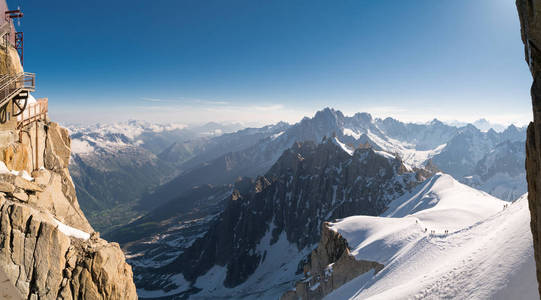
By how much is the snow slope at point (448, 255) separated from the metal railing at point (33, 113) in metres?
41.1

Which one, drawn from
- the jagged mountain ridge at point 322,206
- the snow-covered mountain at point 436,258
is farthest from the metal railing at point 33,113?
the jagged mountain ridge at point 322,206

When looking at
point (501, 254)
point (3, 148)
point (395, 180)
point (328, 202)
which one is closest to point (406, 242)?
point (501, 254)

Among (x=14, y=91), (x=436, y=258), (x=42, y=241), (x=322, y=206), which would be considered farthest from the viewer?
(x=322, y=206)

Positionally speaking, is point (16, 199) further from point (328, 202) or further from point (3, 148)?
point (328, 202)

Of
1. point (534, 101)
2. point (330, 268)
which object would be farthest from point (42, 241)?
point (330, 268)

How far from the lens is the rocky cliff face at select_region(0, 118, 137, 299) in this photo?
1998 centimetres

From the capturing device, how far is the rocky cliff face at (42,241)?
787 inches

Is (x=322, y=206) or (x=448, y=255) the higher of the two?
(x=448, y=255)

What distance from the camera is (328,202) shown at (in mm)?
182375

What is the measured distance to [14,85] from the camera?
983 inches

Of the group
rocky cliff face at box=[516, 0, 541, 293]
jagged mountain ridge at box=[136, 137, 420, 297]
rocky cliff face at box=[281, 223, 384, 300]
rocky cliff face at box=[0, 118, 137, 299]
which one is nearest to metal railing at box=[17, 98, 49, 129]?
rocky cliff face at box=[0, 118, 137, 299]

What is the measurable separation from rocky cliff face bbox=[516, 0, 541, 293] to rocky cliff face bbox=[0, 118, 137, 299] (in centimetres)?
2908

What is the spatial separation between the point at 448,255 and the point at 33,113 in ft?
161

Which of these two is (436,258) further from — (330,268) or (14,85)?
(14,85)
